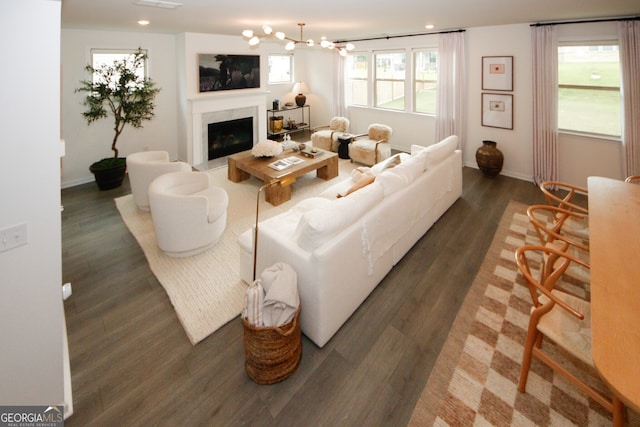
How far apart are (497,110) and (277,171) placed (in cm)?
424

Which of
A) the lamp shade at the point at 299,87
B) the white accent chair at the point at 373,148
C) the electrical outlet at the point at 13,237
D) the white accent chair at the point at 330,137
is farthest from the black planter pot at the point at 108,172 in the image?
the lamp shade at the point at 299,87

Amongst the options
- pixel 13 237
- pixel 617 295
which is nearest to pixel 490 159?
pixel 617 295

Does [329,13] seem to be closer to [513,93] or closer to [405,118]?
[513,93]

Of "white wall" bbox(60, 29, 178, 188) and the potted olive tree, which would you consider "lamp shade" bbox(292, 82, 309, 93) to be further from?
the potted olive tree

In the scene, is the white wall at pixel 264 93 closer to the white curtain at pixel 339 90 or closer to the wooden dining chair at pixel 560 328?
the white curtain at pixel 339 90

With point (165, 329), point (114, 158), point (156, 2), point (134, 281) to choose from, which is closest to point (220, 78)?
point (114, 158)

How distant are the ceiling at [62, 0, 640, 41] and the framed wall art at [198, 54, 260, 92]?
1169 millimetres

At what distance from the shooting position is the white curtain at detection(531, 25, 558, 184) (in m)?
5.14

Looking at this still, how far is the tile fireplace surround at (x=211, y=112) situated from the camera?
663cm

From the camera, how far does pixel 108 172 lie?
212 inches

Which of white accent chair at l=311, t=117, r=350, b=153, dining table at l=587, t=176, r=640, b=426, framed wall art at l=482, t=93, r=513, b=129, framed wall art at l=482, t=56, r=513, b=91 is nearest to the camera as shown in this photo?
dining table at l=587, t=176, r=640, b=426

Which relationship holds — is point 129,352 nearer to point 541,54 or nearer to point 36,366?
point 36,366

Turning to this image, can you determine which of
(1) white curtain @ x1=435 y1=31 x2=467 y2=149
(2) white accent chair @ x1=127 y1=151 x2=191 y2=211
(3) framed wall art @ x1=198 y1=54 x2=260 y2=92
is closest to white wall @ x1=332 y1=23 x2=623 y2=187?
(1) white curtain @ x1=435 y1=31 x2=467 y2=149

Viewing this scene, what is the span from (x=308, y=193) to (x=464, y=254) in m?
2.57
